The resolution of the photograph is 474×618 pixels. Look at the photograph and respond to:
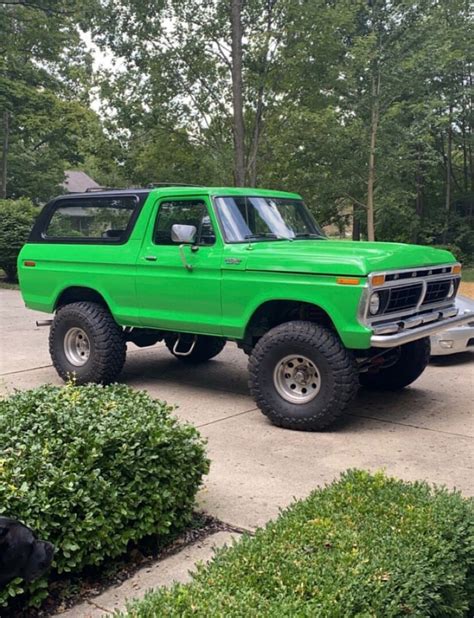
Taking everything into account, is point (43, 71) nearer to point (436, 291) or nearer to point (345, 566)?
point (436, 291)

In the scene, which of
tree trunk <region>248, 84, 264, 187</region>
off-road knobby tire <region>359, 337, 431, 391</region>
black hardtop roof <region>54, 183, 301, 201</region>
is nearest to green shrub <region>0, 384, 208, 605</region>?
black hardtop roof <region>54, 183, 301, 201</region>

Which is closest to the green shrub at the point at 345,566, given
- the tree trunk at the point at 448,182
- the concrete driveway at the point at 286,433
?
the concrete driveway at the point at 286,433

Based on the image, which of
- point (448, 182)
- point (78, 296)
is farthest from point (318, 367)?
point (448, 182)

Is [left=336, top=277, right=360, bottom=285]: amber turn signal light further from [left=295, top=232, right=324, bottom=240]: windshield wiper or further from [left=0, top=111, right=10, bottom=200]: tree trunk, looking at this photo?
[left=0, top=111, right=10, bottom=200]: tree trunk

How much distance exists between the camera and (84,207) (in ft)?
24.0

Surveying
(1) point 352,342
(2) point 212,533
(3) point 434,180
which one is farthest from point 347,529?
(3) point 434,180

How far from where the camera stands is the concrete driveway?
427 centimetres

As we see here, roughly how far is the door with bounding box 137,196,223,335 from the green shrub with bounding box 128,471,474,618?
324 cm

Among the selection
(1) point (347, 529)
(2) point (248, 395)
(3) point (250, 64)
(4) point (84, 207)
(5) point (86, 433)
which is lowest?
(2) point (248, 395)

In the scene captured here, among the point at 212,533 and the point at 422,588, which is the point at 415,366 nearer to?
the point at 212,533

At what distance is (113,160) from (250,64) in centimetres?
402

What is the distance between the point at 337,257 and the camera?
5.28 meters

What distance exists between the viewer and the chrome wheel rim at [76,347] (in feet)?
23.0

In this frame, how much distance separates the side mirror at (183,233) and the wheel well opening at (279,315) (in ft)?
3.21
